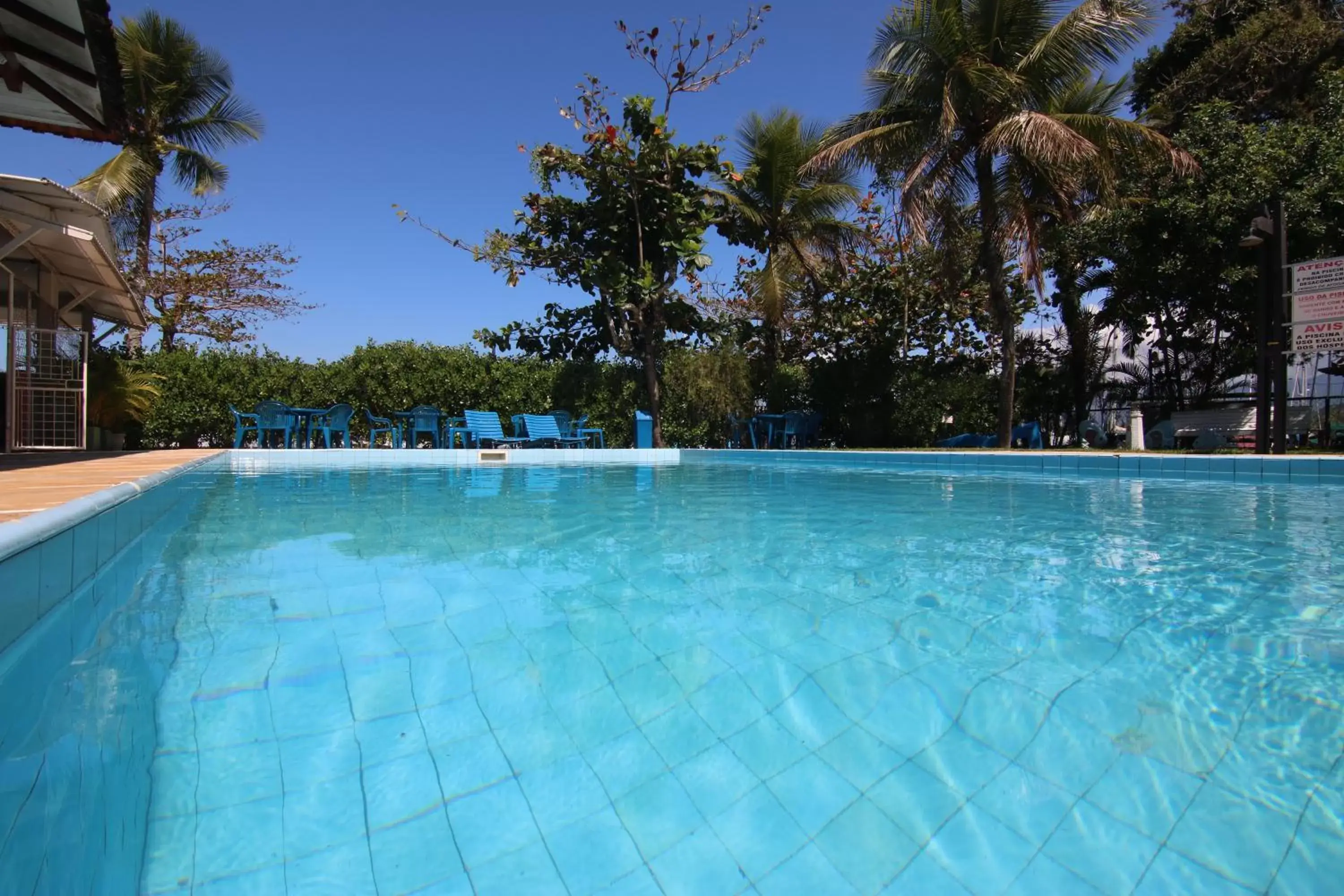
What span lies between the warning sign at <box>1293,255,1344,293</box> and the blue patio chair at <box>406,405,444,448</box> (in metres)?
14.2

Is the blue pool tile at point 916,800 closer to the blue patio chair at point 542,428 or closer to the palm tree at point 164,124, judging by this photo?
the blue patio chair at point 542,428

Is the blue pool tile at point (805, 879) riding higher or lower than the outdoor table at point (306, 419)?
lower

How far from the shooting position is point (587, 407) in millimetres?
15789

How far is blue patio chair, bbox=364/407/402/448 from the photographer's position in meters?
14.2

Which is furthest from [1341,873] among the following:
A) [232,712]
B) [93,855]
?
[232,712]

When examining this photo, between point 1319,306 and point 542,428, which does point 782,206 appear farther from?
Result: point 1319,306

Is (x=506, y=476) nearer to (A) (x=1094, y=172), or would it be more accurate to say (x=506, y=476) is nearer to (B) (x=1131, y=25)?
(A) (x=1094, y=172)

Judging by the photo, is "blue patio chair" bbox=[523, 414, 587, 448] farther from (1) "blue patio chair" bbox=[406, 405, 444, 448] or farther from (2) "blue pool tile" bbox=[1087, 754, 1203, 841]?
(2) "blue pool tile" bbox=[1087, 754, 1203, 841]

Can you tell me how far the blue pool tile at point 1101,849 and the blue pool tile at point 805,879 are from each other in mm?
468

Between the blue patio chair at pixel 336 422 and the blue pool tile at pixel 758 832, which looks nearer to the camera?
the blue pool tile at pixel 758 832

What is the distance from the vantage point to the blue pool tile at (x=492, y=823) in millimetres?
1515

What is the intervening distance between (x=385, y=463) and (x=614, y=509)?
24.6 feet

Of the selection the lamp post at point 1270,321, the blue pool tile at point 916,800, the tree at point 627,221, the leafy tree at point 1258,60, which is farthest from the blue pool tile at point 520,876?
the leafy tree at point 1258,60

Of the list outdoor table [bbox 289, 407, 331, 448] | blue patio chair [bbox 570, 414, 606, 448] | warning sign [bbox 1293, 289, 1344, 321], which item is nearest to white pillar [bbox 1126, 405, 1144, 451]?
warning sign [bbox 1293, 289, 1344, 321]
